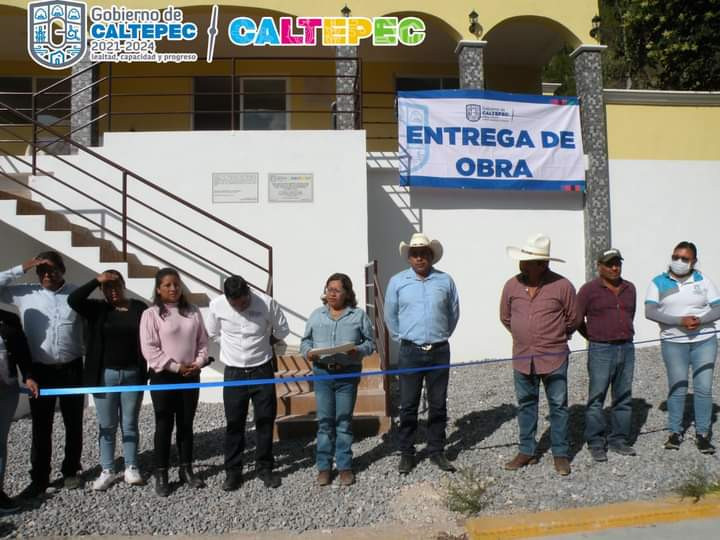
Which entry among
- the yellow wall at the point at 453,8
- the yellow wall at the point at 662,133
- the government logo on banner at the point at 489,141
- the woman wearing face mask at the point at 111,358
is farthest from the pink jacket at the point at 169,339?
the yellow wall at the point at 662,133

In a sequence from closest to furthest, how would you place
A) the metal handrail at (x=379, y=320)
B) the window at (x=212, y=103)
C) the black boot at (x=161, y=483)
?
the black boot at (x=161, y=483), the metal handrail at (x=379, y=320), the window at (x=212, y=103)

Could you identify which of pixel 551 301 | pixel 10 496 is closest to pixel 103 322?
pixel 10 496

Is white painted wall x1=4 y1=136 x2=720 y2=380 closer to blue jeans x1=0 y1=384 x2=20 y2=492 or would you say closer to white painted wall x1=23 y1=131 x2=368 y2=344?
white painted wall x1=23 y1=131 x2=368 y2=344

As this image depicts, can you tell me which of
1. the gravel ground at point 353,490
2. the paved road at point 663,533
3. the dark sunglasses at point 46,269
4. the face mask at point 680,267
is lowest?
the paved road at point 663,533

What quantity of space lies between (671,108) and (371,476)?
320 inches

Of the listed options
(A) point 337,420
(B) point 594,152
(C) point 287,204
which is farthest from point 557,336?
(B) point 594,152

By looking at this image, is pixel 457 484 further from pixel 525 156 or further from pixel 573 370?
pixel 525 156

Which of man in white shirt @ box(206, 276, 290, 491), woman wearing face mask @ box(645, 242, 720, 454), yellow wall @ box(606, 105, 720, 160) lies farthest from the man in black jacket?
yellow wall @ box(606, 105, 720, 160)

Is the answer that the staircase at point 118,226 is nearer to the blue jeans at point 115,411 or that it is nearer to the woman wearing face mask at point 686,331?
the blue jeans at point 115,411

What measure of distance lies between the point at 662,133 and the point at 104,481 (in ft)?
30.4

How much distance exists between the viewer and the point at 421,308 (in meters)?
5.31

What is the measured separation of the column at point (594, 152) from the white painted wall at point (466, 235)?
91 cm

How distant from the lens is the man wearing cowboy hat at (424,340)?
17.4 feet

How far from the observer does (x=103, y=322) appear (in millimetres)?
5023
